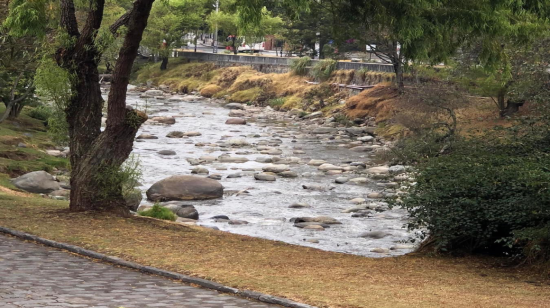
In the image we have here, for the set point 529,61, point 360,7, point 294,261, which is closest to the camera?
point 294,261

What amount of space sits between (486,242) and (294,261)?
141 inches

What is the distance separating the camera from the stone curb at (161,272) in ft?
33.6

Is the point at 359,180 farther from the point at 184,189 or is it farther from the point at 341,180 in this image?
the point at 184,189

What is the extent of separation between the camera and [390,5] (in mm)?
15391

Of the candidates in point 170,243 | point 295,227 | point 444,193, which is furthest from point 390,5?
point 295,227

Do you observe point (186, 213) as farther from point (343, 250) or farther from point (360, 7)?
point (360, 7)

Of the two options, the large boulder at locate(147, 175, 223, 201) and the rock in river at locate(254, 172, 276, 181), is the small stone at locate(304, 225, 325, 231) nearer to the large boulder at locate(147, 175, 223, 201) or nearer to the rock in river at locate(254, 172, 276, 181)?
the large boulder at locate(147, 175, 223, 201)

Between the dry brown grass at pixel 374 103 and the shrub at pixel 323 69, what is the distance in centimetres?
721

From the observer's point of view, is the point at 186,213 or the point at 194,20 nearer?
the point at 186,213

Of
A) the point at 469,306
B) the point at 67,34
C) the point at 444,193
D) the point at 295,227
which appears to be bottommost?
the point at 295,227

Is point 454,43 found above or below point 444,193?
above

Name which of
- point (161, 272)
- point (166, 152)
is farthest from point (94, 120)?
point (166, 152)

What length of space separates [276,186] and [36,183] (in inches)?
354

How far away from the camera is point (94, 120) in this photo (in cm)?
1708
